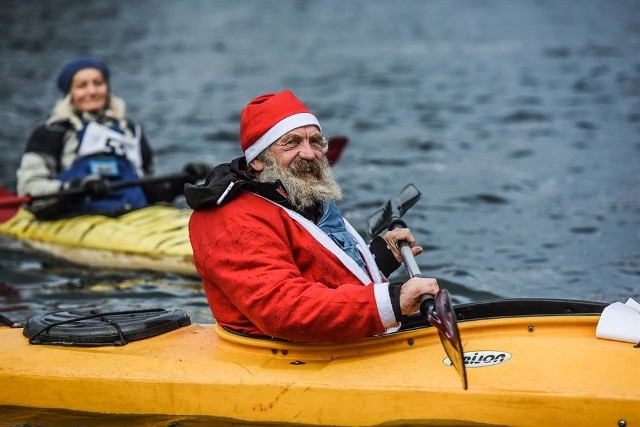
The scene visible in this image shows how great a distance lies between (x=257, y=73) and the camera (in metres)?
18.4

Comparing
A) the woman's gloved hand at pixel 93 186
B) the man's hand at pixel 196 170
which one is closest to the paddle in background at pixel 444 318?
the woman's gloved hand at pixel 93 186

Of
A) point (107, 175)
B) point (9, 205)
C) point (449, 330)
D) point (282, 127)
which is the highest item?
point (282, 127)

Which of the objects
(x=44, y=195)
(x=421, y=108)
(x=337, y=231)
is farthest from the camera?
(x=421, y=108)

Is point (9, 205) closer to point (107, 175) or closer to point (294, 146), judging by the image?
point (107, 175)

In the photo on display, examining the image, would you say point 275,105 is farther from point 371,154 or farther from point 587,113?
point 587,113

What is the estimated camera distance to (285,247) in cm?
441

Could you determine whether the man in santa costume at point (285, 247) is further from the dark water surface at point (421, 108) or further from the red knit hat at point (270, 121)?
the dark water surface at point (421, 108)

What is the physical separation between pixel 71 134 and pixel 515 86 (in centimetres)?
943

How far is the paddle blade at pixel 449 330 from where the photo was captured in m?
3.85

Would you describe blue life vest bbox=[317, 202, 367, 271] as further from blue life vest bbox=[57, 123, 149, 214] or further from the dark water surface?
blue life vest bbox=[57, 123, 149, 214]

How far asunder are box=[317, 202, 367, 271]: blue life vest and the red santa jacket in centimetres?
8

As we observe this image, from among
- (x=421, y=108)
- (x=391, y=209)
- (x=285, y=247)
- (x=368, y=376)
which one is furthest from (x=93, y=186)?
(x=421, y=108)

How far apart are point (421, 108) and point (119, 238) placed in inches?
316

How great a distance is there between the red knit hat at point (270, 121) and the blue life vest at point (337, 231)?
380mm
